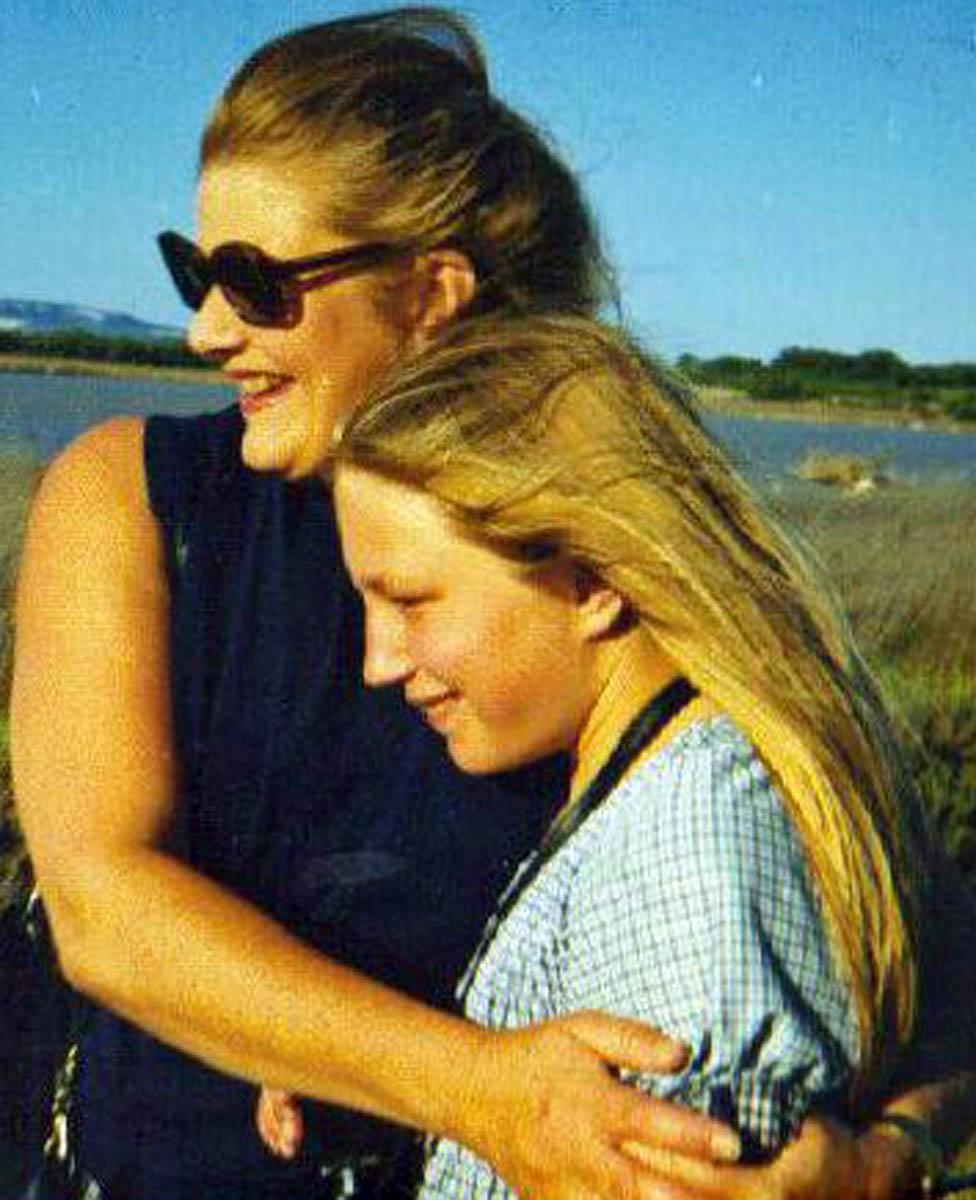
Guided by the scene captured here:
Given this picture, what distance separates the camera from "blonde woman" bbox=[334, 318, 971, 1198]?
1902 millimetres

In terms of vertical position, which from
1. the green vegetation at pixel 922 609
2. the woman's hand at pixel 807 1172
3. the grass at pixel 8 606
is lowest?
the green vegetation at pixel 922 609

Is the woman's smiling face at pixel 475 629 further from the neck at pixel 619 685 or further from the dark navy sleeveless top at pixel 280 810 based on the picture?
the dark navy sleeveless top at pixel 280 810

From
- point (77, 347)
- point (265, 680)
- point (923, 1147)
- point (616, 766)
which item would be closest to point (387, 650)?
point (265, 680)

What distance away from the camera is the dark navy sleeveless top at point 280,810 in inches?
94.9

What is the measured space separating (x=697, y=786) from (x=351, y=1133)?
75 centimetres

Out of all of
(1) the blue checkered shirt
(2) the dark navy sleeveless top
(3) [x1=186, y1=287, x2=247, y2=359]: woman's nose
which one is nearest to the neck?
(1) the blue checkered shirt

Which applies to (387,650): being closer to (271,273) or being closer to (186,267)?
(271,273)

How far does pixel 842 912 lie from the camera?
6.57ft

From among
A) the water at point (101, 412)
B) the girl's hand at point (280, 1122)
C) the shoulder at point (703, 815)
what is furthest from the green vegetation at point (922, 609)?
the shoulder at point (703, 815)

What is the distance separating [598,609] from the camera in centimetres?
222

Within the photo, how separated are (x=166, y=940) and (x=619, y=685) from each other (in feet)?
1.84

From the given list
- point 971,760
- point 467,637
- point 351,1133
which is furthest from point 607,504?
point 971,760

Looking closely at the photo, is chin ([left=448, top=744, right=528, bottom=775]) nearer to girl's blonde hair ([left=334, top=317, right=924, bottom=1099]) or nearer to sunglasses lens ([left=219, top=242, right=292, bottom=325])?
girl's blonde hair ([left=334, top=317, right=924, bottom=1099])

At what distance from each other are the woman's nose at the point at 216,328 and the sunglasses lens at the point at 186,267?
20 mm
